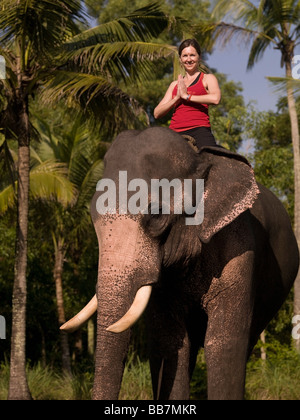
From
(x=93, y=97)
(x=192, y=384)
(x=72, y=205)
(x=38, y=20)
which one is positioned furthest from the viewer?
(x=72, y=205)

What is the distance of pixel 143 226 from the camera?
4156 mm

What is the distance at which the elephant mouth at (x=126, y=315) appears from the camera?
386 cm

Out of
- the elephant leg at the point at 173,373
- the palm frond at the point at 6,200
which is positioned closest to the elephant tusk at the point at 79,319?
the elephant leg at the point at 173,373

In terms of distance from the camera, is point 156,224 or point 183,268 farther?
point 183,268

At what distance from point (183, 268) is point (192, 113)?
1.11m

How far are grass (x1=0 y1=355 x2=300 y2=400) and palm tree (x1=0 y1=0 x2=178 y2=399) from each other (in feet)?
3.29

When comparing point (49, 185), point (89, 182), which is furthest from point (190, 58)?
point (89, 182)

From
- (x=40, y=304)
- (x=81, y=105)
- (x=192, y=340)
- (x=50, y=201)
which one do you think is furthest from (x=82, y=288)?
(x=192, y=340)

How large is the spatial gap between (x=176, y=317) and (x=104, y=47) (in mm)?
7730

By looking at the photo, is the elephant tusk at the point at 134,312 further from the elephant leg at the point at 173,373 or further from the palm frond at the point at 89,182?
the palm frond at the point at 89,182

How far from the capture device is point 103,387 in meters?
4.10

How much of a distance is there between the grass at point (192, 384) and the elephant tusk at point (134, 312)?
8190 millimetres

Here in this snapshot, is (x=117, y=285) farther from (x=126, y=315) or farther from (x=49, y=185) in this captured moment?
(x=49, y=185)
